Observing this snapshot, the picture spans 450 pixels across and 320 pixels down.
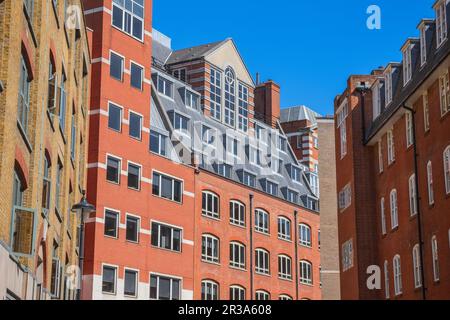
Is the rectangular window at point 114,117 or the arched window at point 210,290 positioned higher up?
the rectangular window at point 114,117

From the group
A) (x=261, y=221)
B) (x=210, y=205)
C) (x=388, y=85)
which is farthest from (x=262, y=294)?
(x=388, y=85)

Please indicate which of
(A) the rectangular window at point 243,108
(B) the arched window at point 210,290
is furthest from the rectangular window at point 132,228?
(A) the rectangular window at point 243,108

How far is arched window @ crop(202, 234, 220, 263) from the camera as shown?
55.6 metres

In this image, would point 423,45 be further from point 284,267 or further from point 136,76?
point 284,267

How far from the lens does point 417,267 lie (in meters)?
33.7

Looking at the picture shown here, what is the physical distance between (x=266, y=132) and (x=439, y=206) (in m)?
40.0

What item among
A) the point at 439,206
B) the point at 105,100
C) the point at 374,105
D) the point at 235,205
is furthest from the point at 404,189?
the point at 235,205

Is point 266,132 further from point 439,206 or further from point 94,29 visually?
point 439,206

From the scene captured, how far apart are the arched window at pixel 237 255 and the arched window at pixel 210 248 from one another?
7.30ft

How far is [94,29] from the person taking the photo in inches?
1849

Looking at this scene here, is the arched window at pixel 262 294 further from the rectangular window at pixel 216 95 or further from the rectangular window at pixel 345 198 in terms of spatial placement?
the rectangular window at pixel 345 198

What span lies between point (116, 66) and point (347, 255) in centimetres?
1761

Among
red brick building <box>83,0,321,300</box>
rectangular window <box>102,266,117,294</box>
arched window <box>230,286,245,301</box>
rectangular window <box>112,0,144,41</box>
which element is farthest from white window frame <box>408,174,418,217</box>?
arched window <box>230,286,245,301</box>

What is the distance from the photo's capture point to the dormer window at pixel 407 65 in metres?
36.6
